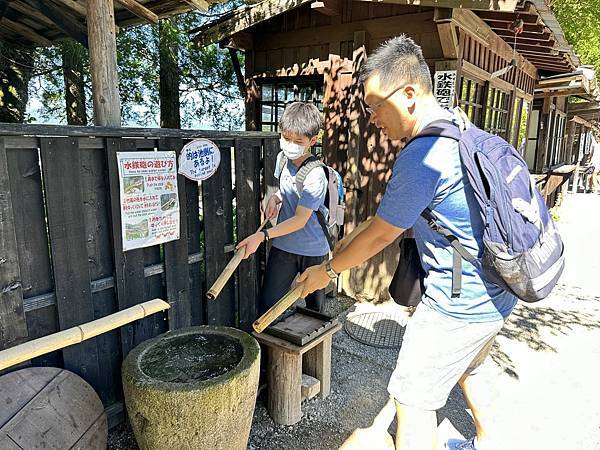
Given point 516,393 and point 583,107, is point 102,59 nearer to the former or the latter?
point 516,393

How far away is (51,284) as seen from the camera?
211 centimetres

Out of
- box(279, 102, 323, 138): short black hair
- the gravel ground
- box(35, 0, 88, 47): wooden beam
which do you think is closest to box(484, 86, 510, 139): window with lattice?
the gravel ground

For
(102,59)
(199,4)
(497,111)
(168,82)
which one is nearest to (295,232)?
(102,59)

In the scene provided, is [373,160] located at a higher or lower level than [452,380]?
higher

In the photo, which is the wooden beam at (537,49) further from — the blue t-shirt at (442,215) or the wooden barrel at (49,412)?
the wooden barrel at (49,412)

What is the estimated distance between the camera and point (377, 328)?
14.2 feet

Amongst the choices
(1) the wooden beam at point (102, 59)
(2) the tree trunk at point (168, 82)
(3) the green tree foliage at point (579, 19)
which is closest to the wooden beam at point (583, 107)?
(3) the green tree foliage at point (579, 19)

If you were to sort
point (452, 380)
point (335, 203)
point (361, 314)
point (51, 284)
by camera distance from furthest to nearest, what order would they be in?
point (361, 314)
point (335, 203)
point (51, 284)
point (452, 380)

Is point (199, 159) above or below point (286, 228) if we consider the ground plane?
above

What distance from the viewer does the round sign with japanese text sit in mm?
2551

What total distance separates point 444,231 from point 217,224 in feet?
5.29

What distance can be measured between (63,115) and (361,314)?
7857 mm

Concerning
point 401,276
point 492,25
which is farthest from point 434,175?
point 492,25

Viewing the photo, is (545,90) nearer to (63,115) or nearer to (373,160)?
(373,160)
